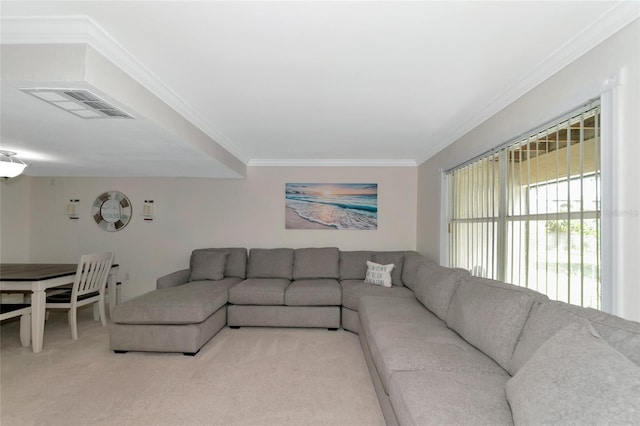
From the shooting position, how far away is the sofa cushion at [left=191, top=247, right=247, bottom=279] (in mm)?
4770

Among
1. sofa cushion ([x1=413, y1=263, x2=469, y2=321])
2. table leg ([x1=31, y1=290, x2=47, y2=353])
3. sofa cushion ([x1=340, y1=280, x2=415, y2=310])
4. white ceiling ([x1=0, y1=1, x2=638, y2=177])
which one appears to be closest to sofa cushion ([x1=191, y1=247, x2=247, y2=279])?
sofa cushion ([x1=340, y1=280, x2=415, y2=310])

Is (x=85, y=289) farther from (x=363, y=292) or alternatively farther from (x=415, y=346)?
(x=415, y=346)

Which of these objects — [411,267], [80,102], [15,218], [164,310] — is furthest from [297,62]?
→ [15,218]

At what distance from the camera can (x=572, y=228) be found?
6.38ft

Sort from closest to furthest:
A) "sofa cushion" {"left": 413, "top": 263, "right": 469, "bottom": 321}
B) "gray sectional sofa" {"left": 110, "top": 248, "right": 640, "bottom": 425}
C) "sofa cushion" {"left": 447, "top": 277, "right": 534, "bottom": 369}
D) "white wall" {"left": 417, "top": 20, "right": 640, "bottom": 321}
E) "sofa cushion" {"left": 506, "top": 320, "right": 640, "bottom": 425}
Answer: "sofa cushion" {"left": 506, "top": 320, "right": 640, "bottom": 425} → "gray sectional sofa" {"left": 110, "top": 248, "right": 640, "bottom": 425} → "white wall" {"left": 417, "top": 20, "right": 640, "bottom": 321} → "sofa cushion" {"left": 447, "top": 277, "right": 534, "bottom": 369} → "sofa cushion" {"left": 413, "top": 263, "right": 469, "bottom": 321}

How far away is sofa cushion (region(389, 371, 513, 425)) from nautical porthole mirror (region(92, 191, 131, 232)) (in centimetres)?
507

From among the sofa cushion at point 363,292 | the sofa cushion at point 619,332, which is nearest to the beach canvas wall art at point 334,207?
the sofa cushion at point 363,292

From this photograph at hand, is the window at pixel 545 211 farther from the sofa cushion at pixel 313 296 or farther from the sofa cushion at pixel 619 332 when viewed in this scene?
the sofa cushion at pixel 313 296

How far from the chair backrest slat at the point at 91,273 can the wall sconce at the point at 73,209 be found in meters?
1.85

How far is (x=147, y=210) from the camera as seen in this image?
516 centimetres

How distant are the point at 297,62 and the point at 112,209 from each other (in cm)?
461

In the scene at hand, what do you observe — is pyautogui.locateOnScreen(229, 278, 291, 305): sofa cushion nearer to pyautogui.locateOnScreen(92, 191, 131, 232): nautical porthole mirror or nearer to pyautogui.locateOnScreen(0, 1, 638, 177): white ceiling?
pyautogui.locateOnScreen(0, 1, 638, 177): white ceiling

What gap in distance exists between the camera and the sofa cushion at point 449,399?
1.35 metres

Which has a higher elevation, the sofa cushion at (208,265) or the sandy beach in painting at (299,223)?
the sandy beach in painting at (299,223)
